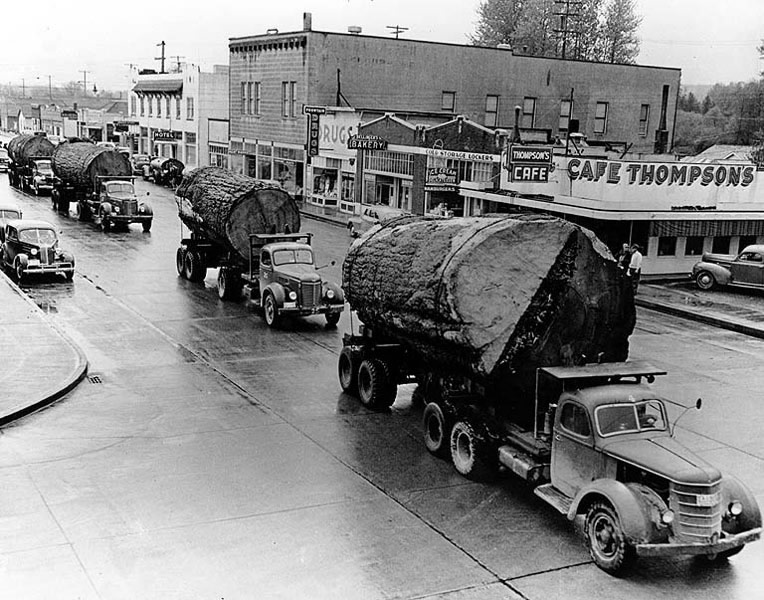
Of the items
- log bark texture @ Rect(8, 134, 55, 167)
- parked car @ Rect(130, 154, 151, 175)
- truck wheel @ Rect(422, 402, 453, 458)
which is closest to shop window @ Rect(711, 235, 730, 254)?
truck wheel @ Rect(422, 402, 453, 458)

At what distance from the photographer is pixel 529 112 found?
58875mm

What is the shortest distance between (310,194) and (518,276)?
4134 cm

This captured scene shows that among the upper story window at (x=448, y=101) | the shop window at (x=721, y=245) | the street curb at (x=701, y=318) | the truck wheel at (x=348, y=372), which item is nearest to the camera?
the truck wheel at (x=348, y=372)

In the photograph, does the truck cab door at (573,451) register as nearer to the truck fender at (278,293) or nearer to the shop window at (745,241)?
the truck fender at (278,293)

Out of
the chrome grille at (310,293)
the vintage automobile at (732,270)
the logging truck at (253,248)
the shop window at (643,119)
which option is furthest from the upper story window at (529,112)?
the chrome grille at (310,293)

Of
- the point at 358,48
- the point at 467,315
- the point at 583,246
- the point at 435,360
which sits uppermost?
the point at 358,48

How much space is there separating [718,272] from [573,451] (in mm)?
21093

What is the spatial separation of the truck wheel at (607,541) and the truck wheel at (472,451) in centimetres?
221

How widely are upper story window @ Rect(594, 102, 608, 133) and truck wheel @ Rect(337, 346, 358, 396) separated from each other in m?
48.5

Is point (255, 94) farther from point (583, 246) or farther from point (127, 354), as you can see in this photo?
point (583, 246)

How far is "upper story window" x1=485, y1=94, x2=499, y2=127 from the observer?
5712cm

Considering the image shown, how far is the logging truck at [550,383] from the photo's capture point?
389 inches

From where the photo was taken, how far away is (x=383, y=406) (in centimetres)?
1592

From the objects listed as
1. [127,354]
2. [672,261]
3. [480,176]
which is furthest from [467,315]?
[480,176]
